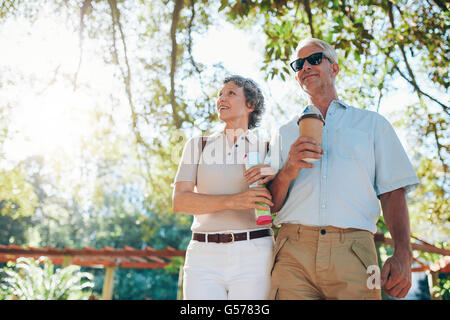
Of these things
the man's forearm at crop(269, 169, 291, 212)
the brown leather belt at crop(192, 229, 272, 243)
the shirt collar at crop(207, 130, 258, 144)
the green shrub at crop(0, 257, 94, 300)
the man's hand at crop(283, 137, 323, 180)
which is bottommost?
the green shrub at crop(0, 257, 94, 300)

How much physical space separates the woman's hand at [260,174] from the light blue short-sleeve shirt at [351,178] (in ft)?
0.51

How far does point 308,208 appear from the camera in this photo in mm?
1859


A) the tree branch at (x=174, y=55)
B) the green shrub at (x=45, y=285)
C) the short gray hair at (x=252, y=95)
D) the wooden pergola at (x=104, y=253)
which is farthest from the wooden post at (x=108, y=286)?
the short gray hair at (x=252, y=95)

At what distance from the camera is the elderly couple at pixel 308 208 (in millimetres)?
1734

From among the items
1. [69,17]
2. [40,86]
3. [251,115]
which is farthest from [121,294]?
[251,115]

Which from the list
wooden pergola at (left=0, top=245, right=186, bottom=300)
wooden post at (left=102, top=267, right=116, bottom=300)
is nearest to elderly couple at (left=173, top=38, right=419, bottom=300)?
wooden pergola at (left=0, top=245, right=186, bottom=300)

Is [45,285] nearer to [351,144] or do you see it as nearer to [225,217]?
Result: [225,217]

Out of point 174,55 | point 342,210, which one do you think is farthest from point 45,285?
point 342,210

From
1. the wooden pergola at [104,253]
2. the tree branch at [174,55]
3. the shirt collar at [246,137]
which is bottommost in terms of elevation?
the wooden pergola at [104,253]

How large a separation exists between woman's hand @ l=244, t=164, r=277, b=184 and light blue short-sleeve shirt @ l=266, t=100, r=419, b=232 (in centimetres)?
16

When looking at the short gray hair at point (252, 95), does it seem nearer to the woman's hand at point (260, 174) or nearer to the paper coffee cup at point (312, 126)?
the woman's hand at point (260, 174)

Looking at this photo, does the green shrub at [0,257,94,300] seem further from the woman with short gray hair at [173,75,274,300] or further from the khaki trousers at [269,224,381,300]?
the khaki trousers at [269,224,381,300]

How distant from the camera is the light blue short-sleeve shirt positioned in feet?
5.95

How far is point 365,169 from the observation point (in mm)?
1874
